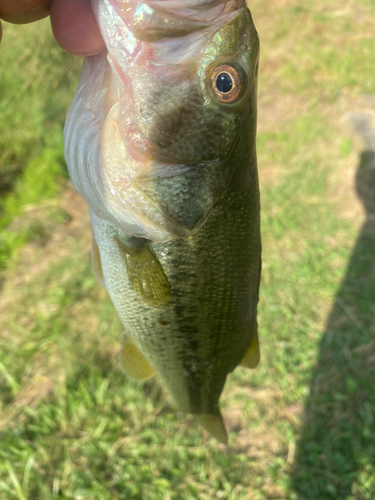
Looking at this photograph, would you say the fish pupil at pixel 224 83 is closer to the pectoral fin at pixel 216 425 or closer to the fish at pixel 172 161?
the fish at pixel 172 161

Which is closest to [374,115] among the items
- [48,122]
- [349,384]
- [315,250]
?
[315,250]

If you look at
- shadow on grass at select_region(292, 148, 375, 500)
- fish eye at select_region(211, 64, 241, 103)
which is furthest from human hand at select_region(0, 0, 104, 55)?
shadow on grass at select_region(292, 148, 375, 500)

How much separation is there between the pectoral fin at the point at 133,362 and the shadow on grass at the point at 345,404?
69.4 inches

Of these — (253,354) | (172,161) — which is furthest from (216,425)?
(172,161)

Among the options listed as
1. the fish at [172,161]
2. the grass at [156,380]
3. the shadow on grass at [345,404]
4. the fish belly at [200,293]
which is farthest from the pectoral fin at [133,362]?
the shadow on grass at [345,404]

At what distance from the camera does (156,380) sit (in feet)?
9.76

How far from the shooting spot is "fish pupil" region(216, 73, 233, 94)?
2.83ft

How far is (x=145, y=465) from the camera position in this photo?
2551 millimetres

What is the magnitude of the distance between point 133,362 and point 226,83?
3.85 feet

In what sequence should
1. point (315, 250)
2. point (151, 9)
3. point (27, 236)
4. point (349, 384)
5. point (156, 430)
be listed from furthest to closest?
1. point (27, 236)
2. point (315, 250)
3. point (349, 384)
4. point (156, 430)
5. point (151, 9)

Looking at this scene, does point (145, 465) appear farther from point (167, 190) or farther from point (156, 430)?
point (167, 190)

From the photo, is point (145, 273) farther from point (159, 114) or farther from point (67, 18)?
point (67, 18)

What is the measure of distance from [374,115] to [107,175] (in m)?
5.33

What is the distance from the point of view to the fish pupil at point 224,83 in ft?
2.83
